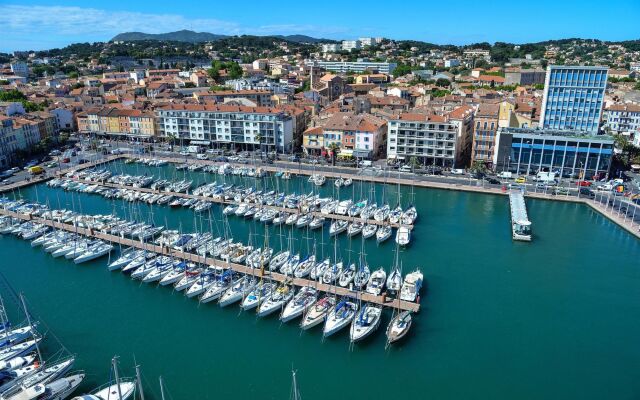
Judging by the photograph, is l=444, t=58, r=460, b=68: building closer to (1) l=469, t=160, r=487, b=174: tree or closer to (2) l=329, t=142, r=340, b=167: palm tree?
(2) l=329, t=142, r=340, b=167: palm tree

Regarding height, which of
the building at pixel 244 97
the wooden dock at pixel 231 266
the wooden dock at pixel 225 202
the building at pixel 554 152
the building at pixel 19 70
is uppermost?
the building at pixel 19 70

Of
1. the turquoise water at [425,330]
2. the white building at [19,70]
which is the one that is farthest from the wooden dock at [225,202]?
the white building at [19,70]

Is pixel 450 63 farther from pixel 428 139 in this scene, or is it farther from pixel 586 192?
pixel 586 192

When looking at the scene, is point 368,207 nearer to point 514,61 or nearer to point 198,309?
point 198,309

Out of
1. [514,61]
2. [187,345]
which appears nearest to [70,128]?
[187,345]

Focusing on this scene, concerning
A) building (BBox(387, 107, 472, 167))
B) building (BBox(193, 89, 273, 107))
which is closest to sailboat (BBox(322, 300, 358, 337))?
building (BBox(387, 107, 472, 167))

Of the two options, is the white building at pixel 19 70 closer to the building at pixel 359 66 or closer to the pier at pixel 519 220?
the building at pixel 359 66
